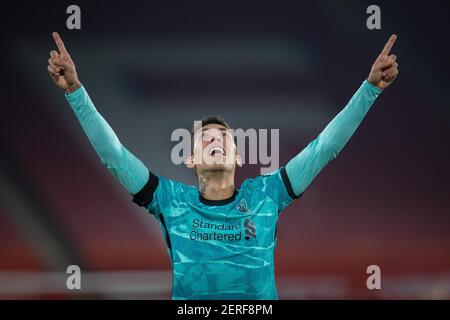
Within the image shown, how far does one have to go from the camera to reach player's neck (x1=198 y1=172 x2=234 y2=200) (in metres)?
1.86

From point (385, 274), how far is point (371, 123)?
960mm

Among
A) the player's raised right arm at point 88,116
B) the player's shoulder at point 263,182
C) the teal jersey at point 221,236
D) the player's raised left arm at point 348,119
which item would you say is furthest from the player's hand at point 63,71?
the player's raised left arm at point 348,119

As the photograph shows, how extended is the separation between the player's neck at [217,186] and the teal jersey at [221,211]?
28mm

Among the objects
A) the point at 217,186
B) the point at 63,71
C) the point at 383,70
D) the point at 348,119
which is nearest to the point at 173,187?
the point at 217,186

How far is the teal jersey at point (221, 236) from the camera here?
1.71 m

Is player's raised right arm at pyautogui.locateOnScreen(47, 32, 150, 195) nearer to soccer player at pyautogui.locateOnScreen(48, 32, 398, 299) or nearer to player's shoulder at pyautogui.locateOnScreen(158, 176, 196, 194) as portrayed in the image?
soccer player at pyautogui.locateOnScreen(48, 32, 398, 299)

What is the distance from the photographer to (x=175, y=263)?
1.75 meters

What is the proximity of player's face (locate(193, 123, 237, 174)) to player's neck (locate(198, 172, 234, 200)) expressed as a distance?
0.03 meters

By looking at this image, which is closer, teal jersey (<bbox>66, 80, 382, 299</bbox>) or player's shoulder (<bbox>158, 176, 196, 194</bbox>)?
teal jersey (<bbox>66, 80, 382, 299</bbox>)

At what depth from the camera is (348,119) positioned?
1762mm

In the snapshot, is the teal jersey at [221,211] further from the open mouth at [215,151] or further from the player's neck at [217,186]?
the open mouth at [215,151]

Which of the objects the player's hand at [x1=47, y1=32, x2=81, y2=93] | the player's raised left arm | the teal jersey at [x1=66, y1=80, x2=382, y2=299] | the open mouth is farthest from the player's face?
the player's hand at [x1=47, y1=32, x2=81, y2=93]

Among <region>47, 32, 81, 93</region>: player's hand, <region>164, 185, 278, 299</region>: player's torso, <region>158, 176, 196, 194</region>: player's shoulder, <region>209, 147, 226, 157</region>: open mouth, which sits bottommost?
<region>164, 185, 278, 299</region>: player's torso

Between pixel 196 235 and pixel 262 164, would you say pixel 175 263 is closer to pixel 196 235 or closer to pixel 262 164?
pixel 196 235
